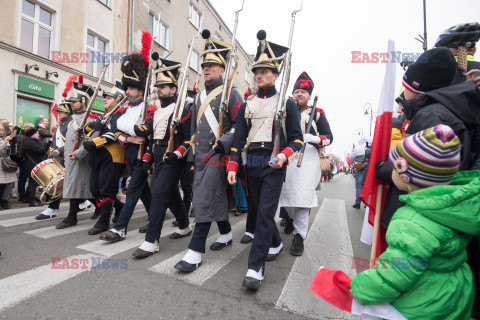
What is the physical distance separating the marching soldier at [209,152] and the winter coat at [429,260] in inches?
70.0

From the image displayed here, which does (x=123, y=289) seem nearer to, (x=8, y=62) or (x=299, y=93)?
(x=299, y=93)

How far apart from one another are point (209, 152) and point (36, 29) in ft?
37.8

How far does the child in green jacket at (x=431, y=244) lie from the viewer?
1.16m

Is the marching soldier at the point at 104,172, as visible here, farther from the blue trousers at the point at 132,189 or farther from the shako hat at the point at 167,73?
the shako hat at the point at 167,73

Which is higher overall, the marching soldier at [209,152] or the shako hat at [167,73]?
the shako hat at [167,73]

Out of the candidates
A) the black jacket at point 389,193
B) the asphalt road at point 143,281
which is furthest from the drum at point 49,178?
the black jacket at point 389,193

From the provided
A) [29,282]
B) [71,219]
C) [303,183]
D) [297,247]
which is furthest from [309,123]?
[71,219]

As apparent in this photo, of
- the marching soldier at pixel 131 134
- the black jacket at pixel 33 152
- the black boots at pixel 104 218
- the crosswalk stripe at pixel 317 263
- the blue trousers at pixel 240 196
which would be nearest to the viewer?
the crosswalk stripe at pixel 317 263

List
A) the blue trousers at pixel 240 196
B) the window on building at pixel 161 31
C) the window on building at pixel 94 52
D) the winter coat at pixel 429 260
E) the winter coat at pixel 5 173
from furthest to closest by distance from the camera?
the window on building at pixel 161 31, the window on building at pixel 94 52, the blue trousers at pixel 240 196, the winter coat at pixel 5 173, the winter coat at pixel 429 260

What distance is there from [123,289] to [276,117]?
2039 mm

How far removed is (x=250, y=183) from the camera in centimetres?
279

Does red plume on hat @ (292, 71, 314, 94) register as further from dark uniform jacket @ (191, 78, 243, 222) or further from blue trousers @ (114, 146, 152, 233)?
blue trousers @ (114, 146, 152, 233)

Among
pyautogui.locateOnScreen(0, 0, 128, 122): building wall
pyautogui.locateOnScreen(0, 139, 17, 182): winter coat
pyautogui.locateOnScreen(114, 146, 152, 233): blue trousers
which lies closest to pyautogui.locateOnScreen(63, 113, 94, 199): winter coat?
pyautogui.locateOnScreen(114, 146, 152, 233): blue trousers

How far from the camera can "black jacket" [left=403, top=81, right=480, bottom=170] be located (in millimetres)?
1485
